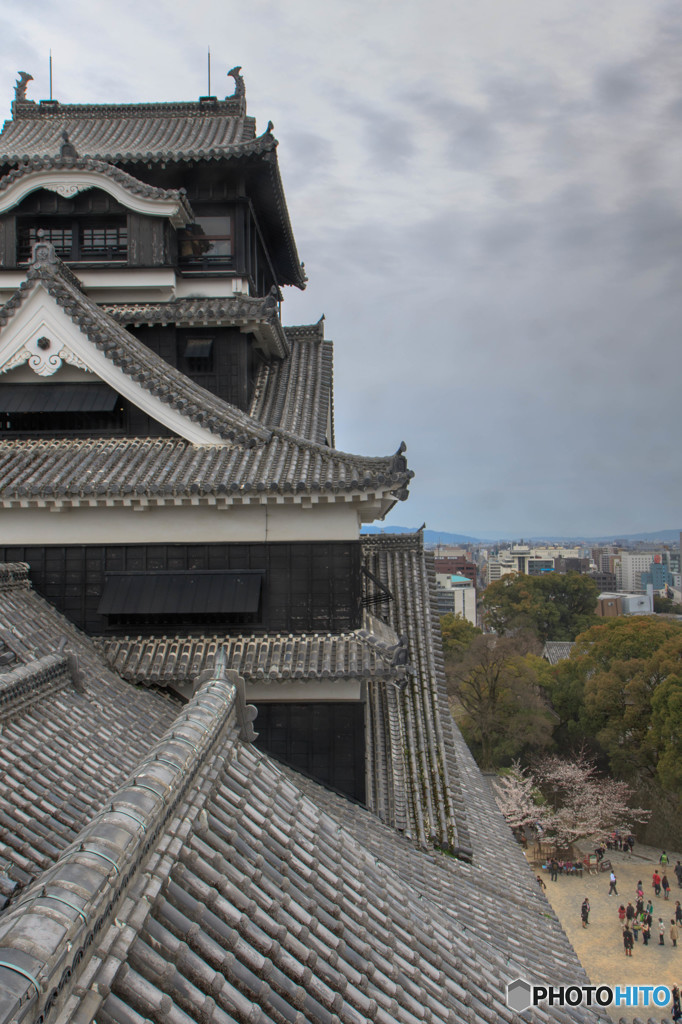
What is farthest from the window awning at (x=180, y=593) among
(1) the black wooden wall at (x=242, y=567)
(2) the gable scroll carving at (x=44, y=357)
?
→ (2) the gable scroll carving at (x=44, y=357)

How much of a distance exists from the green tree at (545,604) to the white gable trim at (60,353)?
218 feet

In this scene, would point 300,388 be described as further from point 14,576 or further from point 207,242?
point 14,576

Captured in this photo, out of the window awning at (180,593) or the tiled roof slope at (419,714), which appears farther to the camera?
the window awning at (180,593)

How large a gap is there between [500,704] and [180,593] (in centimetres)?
3739

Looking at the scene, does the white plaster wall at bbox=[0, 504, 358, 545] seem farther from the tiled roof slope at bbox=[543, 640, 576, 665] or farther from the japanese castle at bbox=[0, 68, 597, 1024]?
the tiled roof slope at bbox=[543, 640, 576, 665]

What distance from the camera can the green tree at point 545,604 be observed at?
248 feet

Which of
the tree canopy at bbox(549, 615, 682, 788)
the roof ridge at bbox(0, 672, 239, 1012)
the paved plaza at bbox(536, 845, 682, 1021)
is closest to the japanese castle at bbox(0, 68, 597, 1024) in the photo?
the roof ridge at bbox(0, 672, 239, 1012)

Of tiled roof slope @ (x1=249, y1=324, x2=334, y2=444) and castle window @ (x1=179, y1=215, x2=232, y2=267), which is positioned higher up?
castle window @ (x1=179, y1=215, x2=232, y2=267)

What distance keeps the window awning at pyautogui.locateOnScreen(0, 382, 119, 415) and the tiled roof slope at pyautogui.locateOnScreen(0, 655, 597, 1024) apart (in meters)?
7.56

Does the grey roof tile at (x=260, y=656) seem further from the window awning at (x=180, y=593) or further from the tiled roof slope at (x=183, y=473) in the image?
the tiled roof slope at (x=183, y=473)

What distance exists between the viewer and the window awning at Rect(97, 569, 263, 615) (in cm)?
1191

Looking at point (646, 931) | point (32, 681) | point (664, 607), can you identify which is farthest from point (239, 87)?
point (664, 607)

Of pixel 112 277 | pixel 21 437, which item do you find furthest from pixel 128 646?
pixel 112 277

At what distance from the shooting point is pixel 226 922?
A: 4.22 metres
